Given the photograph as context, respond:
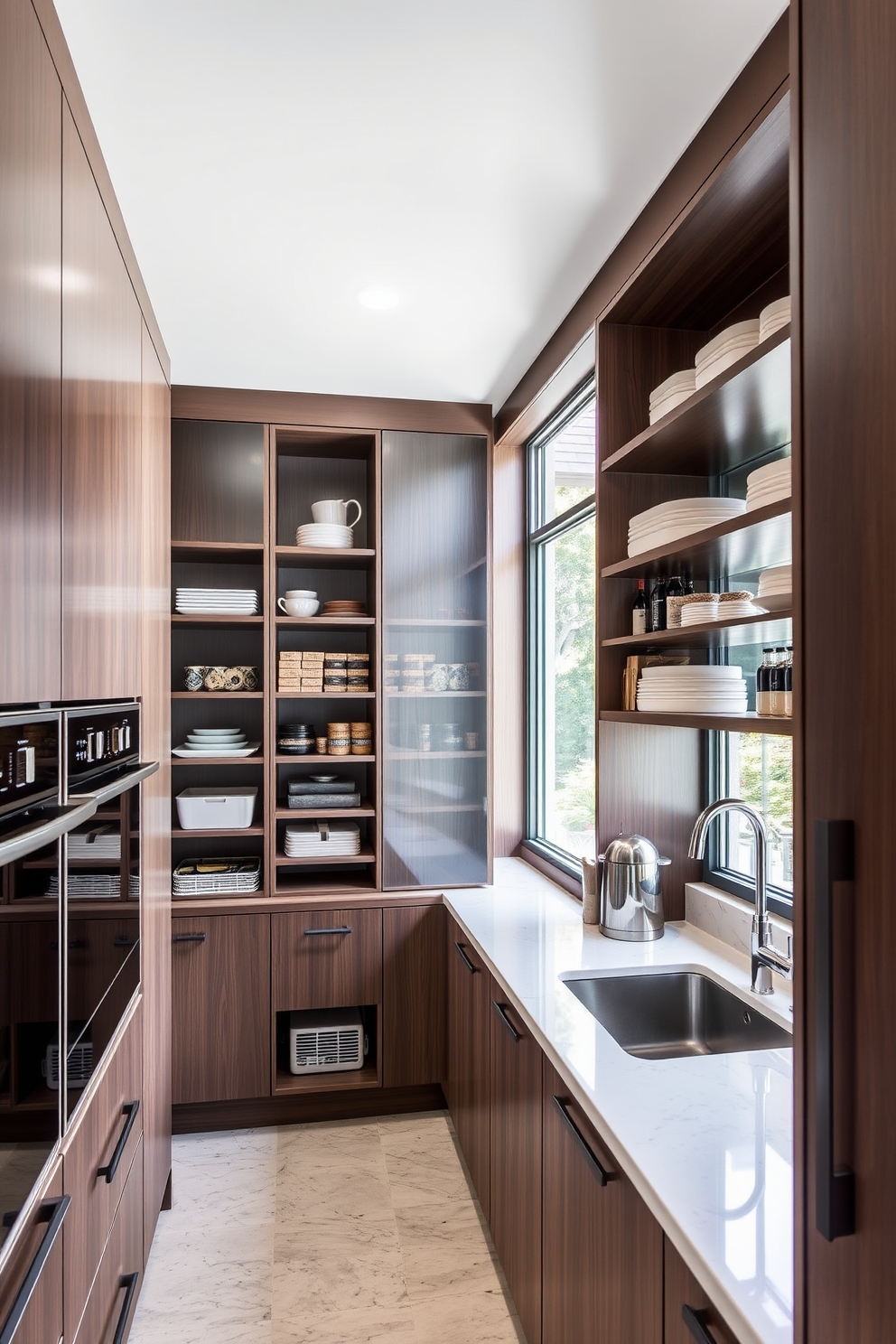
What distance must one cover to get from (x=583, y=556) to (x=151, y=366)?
1487mm

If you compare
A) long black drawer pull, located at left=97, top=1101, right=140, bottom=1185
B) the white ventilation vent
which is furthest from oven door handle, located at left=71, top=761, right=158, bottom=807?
the white ventilation vent

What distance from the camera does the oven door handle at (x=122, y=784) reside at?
1.35m

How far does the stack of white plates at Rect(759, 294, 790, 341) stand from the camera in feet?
4.55

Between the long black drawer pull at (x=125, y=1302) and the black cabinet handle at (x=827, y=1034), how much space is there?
157 cm

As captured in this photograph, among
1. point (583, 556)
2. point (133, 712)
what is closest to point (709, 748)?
point (583, 556)

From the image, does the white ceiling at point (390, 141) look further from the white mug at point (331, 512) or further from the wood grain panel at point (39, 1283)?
the wood grain panel at point (39, 1283)

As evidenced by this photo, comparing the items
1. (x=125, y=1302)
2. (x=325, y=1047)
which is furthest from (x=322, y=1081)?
(x=125, y=1302)

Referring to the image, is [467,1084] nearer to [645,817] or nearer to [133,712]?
[645,817]

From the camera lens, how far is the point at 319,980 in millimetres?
2889

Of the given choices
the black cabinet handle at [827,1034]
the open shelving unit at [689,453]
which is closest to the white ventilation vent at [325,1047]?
the open shelving unit at [689,453]

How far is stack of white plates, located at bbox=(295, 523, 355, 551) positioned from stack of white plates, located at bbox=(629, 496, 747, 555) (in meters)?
1.39

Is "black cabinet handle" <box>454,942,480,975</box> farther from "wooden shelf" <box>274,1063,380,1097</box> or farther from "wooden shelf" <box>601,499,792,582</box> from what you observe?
"wooden shelf" <box>601,499,792,582</box>

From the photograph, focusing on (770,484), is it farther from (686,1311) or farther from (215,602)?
(215,602)

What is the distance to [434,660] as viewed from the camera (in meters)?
3.09
